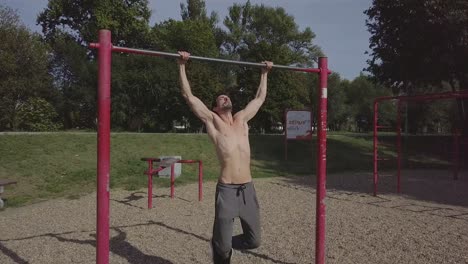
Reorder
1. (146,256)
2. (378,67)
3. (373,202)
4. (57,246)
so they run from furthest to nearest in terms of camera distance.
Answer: (378,67), (373,202), (57,246), (146,256)

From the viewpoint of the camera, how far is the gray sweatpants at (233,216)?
4.16 meters

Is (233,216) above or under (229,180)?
under

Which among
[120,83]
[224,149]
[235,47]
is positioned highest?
[235,47]

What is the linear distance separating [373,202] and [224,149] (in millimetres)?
6013

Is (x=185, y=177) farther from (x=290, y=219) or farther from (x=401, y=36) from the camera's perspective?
(x=401, y=36)

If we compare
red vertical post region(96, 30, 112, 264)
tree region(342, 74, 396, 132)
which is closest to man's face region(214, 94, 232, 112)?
red vertical post region(96, 30, 112, 264)

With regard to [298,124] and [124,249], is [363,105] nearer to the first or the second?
[298,124]

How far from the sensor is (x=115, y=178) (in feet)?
40.9

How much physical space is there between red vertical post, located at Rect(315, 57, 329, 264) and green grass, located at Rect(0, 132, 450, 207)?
7.08 meters

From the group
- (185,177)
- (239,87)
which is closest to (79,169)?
(185,177)

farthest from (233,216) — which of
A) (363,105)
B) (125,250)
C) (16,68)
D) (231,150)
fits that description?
(363,105)

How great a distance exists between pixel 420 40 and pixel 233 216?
15617mm

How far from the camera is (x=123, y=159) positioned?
1455cm

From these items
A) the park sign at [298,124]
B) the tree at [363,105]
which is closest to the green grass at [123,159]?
the park sign at [298,124]
